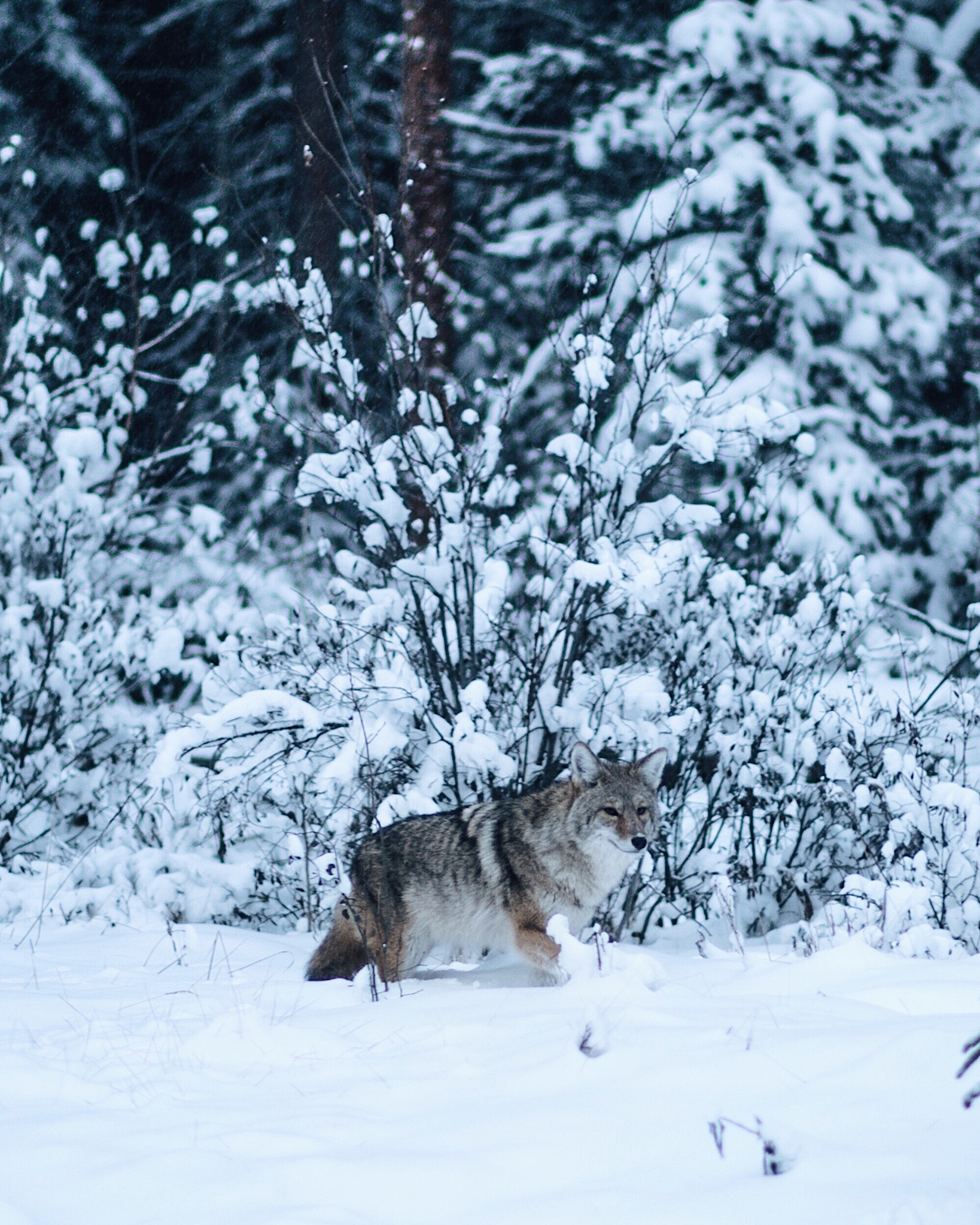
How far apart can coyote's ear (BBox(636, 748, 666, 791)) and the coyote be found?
0.13m

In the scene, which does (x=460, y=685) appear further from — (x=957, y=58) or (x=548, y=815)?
(x=957, y=58)

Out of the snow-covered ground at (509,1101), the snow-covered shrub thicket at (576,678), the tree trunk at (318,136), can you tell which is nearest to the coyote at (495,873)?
the snow-covered shrub thicket at (576,678)

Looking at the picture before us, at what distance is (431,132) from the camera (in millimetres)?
9547

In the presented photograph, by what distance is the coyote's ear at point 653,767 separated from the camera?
5.64 m

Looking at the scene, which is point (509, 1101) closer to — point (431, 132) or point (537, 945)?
point (537, 945)

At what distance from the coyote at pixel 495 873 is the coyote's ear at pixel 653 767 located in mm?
130

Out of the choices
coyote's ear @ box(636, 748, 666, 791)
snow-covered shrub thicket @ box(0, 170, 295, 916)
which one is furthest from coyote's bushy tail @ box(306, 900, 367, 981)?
snow-covered shrub thicket @ box(0, 170, 295, 916)

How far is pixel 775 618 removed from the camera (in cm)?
715

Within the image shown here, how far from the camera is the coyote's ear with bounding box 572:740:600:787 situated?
17.9 ft

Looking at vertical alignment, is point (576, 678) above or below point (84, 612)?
above

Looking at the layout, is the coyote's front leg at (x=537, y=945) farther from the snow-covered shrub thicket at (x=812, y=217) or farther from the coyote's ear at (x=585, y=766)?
the snow-covered shrub thicket at (x=812, y=217)

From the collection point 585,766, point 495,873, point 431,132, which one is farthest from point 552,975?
point 431,132

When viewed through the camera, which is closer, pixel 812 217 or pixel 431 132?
pixel 431 132

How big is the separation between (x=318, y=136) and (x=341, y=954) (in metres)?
8.39
